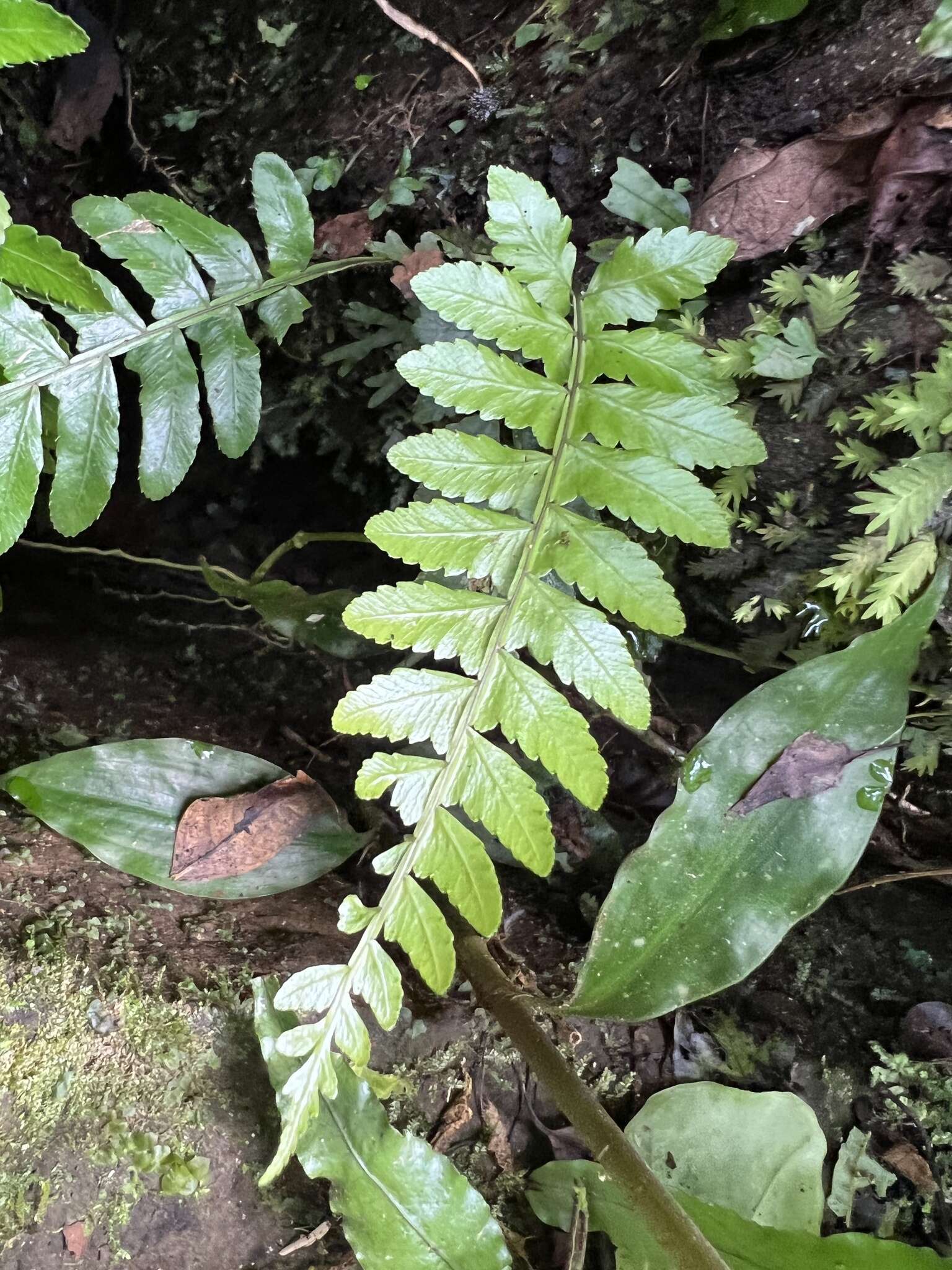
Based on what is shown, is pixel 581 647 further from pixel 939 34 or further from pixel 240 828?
pixel 939 34

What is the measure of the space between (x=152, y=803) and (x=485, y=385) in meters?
1.06

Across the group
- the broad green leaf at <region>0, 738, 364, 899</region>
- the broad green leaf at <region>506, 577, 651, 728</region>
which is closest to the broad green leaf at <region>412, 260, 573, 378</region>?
the broad green leaf at <region>506, 577, 651, 728</region>

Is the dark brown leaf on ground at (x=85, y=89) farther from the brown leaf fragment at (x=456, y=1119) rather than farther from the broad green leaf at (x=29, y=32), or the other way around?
the brown leaf fragment at (x=456, y=1119)

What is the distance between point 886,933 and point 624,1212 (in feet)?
2.48

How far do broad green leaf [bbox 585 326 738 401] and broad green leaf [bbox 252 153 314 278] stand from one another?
0.65 meters

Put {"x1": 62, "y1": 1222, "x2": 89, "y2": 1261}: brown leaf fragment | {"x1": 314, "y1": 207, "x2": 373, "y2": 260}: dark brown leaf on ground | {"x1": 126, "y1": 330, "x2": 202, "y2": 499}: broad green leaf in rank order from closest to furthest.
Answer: {"x1": 62, "y1": 1222, "x2": 89, "y2": 1261}: brown leaf fragment → {"x1": 126, "y1": 330, "x2": 202, "y2": 499}: broad green leaf → {"x1": 314, "y1": 207, "x2": 373, "y2": 260}: dark brown leaf on ground

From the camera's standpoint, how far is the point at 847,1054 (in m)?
1.49

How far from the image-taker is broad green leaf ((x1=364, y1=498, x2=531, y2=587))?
1.08m

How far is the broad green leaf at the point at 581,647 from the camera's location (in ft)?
3.39

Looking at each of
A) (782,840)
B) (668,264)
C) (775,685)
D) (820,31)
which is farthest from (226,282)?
(782,840)

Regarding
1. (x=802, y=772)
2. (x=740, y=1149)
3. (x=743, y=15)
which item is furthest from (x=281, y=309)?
(x=740, y=1149)

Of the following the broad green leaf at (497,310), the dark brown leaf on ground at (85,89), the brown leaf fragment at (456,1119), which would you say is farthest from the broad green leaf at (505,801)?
the dark brown leaf on ground at (85,89)

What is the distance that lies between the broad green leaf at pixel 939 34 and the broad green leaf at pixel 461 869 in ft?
4.38

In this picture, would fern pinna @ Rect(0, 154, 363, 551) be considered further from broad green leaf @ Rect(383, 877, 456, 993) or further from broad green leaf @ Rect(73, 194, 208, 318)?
broad green leaf @ Rect(383, 877, 456, 993)
